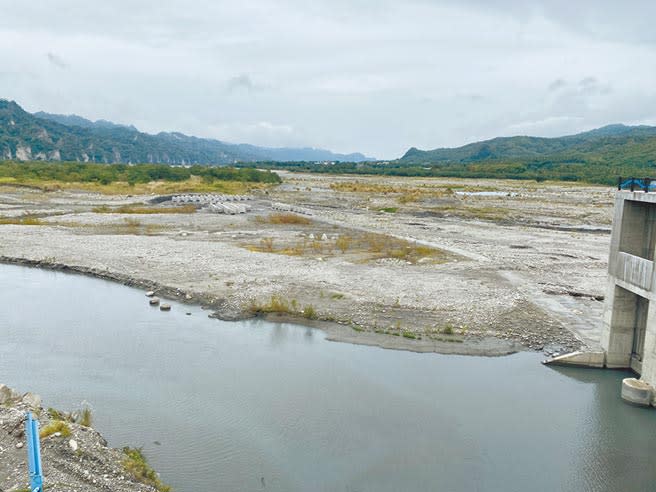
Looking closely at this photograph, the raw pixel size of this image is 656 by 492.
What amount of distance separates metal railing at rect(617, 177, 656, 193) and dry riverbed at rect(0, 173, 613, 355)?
24.5ft

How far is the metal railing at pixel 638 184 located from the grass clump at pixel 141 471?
64.4 feet

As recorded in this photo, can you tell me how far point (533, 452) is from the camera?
17.1 m

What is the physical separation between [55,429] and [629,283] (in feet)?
66.2

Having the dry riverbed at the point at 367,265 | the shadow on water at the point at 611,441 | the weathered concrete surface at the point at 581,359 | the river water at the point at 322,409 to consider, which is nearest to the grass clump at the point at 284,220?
the dry riverbed at the point at 367,265

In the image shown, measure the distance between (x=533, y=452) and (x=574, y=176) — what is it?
165 m

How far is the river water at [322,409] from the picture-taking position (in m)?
15.9

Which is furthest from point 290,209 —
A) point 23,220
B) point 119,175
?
point 119,175

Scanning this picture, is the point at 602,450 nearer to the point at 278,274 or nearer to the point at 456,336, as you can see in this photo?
the point at 456,336

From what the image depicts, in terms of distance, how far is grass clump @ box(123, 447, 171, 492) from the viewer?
13.6 metres

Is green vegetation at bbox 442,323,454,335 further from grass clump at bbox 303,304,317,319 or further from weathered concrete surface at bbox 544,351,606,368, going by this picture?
grass clump at bbox 303,304,317,319

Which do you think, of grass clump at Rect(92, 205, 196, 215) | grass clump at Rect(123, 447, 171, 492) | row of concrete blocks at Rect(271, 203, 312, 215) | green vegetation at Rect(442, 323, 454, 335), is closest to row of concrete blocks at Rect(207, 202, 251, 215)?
grass clump at Rect(92, 205, 196, 215)

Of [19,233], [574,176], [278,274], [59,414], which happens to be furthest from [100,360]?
[574,176]

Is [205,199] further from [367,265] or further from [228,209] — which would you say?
[367,265]

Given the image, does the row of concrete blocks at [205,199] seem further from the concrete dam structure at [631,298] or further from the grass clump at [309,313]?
the concrete dam structure at [631,298]
